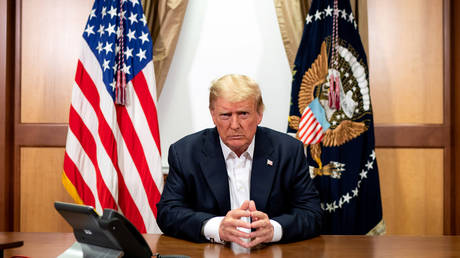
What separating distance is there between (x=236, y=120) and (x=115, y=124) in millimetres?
1366

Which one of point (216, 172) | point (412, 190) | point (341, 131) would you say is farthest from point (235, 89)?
point (412, 190)

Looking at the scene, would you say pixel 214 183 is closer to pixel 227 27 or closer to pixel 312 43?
pixel 312 43

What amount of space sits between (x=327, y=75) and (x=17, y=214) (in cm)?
266

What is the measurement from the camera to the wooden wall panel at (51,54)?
3.39 meters

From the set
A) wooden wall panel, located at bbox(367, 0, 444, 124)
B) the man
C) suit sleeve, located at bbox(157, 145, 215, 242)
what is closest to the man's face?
the man

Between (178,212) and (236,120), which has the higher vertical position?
(236,120)

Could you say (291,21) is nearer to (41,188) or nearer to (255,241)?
(255,241)

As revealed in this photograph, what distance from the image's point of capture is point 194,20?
339 centimetres

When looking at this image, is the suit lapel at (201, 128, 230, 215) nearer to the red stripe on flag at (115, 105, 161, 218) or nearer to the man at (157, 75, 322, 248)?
the man at (157, 75, 322, 248)

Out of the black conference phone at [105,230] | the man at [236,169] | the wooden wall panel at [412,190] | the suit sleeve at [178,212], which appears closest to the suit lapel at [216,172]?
the man at [236,169]

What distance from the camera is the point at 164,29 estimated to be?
3238 millimetres

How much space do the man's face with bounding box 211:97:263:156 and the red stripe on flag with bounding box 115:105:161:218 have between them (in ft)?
3.84

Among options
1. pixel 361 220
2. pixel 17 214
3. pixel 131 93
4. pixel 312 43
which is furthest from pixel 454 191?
pixel 17 214

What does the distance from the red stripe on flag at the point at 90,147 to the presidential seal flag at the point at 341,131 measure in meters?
1.36
